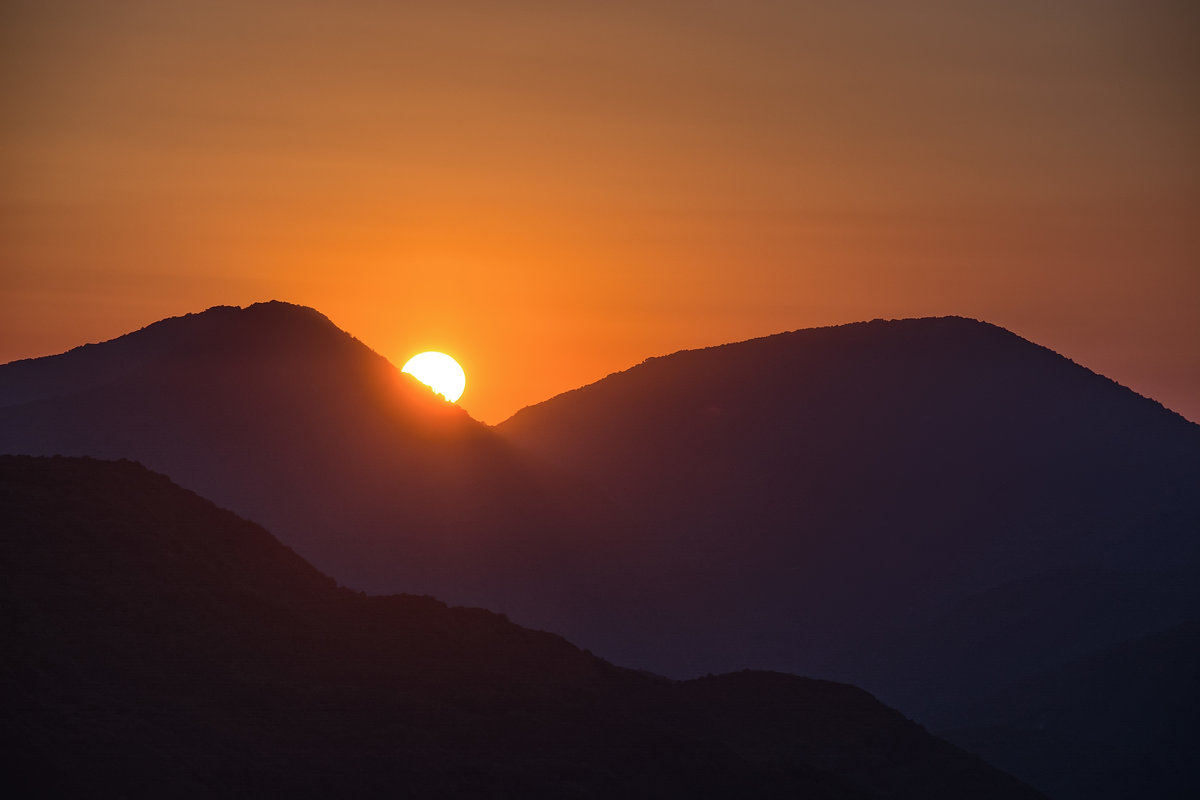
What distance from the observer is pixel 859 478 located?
76.1 meters

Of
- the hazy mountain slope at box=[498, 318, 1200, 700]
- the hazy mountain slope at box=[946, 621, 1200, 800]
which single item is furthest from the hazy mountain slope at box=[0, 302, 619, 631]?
the hazy mountain slope at box=[946, 621, 1200, 800]

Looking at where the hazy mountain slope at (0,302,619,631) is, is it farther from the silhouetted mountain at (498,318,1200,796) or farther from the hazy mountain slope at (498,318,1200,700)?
the hazy mountain slope at (498,318,1200,700)

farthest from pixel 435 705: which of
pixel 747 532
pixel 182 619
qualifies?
pixel 747 532

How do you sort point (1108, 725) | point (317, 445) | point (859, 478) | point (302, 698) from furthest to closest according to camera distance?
point (859, 478) < point (317, 445) < point (1108, 725) < point (302, 698)

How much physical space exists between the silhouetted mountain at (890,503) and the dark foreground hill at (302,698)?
21.1 metres

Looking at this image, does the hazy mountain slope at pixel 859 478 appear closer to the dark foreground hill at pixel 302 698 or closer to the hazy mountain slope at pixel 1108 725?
the hazy mountain slope at pixel 1108 725

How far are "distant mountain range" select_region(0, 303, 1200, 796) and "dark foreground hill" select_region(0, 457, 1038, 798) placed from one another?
15545 mm

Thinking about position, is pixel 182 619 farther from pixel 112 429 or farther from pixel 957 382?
pixel 957 382

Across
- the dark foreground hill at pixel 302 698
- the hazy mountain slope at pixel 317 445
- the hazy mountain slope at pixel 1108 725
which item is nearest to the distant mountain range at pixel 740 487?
the hazy mountain slope at pixel 317 445

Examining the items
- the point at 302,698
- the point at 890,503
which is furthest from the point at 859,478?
the point at 302,698

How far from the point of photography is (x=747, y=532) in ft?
240

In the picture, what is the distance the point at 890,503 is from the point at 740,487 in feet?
25.4

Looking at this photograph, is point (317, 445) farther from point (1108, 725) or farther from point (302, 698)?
point (302, 698)

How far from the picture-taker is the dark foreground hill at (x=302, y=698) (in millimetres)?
24594
